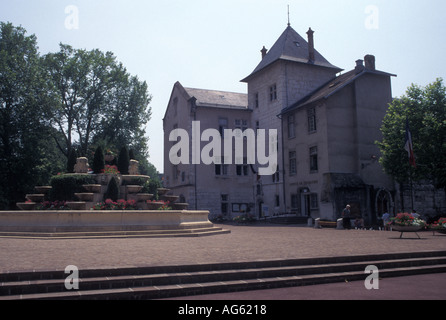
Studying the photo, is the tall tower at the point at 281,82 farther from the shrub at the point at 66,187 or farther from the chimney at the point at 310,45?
the shrub at the point at 66,187

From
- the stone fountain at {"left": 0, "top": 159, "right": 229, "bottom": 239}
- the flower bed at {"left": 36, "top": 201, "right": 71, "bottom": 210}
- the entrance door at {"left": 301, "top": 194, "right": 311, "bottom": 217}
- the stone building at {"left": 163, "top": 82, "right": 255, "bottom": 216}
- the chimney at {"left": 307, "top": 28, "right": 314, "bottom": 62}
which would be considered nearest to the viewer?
the stone fountain at {"left": 0, "top": 159, "right": 229, "bottom": 239}

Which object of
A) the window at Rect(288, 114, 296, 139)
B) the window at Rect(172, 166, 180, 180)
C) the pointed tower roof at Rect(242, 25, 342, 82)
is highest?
the pointed tower roof at Rect(242, 25, 342, 82)

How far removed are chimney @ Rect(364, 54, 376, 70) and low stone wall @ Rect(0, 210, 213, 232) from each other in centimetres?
2556

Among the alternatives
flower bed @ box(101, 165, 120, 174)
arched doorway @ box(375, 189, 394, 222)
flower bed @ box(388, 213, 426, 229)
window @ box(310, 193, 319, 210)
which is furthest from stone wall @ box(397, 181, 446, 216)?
flower bed @ box(101, 165, 120, 174)

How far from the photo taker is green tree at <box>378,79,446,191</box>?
90.7ft

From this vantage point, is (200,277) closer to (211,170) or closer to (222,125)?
(211,170)

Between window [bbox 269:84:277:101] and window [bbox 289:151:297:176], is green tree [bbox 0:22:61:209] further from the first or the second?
window [bbox 289:151:297:176]

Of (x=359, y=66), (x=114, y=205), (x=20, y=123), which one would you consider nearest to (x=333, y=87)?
(x=359, y=66)

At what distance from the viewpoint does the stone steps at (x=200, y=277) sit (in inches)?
292

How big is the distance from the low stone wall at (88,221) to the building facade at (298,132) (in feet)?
56.9
